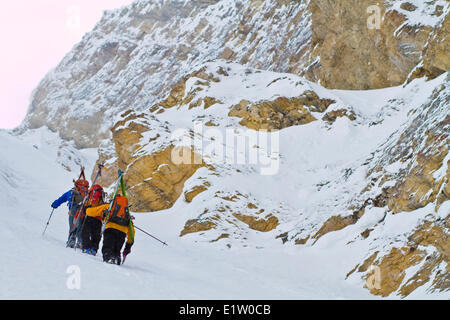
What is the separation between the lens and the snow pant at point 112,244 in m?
8.72

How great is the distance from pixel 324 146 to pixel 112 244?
15599 mm

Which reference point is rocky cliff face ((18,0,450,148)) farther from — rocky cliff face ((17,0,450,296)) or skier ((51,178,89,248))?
skier ((51,178,89,248))

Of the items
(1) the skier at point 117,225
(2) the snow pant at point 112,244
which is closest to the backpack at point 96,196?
(1) the skier at point 117,225

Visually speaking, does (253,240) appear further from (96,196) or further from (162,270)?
(96,196)

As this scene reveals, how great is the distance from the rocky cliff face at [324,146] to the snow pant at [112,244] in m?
4.98

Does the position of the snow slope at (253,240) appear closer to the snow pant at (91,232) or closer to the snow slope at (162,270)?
the snow slope at (162,270)

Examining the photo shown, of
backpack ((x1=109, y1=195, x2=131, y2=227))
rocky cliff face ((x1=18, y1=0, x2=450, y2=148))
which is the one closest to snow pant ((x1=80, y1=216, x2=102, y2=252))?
backpack ((x1=109, y1=195, x2=131, y2=227))

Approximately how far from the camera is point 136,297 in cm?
563

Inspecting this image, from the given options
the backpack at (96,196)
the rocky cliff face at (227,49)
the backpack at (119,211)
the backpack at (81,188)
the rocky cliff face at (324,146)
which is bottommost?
the backpack at (119,211)

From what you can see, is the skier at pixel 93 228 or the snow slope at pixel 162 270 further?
the skier at pixel 93 228

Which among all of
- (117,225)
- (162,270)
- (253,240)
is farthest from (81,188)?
(253,240)

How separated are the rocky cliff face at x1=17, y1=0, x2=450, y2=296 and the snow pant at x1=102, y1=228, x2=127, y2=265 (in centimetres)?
498

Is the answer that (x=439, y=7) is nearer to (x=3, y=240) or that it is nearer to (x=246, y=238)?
(x=246, y=238)

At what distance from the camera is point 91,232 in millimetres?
9891
